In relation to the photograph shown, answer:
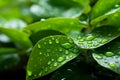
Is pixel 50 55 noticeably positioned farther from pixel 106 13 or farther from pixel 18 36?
pixel 18 36

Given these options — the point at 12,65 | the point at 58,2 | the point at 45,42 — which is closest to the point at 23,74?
the point at 12,65

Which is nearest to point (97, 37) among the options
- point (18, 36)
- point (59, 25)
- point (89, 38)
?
point (89, 38)

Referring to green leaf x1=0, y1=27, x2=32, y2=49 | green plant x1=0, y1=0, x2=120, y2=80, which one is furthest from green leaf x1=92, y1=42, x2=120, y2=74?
green leaf x1=0, y1=27, x2=32, y2=49

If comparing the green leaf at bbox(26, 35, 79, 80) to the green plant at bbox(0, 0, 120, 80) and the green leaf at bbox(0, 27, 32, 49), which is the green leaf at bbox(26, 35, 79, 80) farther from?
the green leaf at bbox(0, 27, 32, 49)

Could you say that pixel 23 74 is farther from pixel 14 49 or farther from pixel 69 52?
pixel 69 52

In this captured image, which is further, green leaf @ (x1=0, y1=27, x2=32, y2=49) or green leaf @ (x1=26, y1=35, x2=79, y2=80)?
green leaf @ (x1=0, y1=27, x2=32, y2=49)

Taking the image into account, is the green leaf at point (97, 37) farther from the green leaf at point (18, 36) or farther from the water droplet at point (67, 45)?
the green leaf at point (18, 36)
